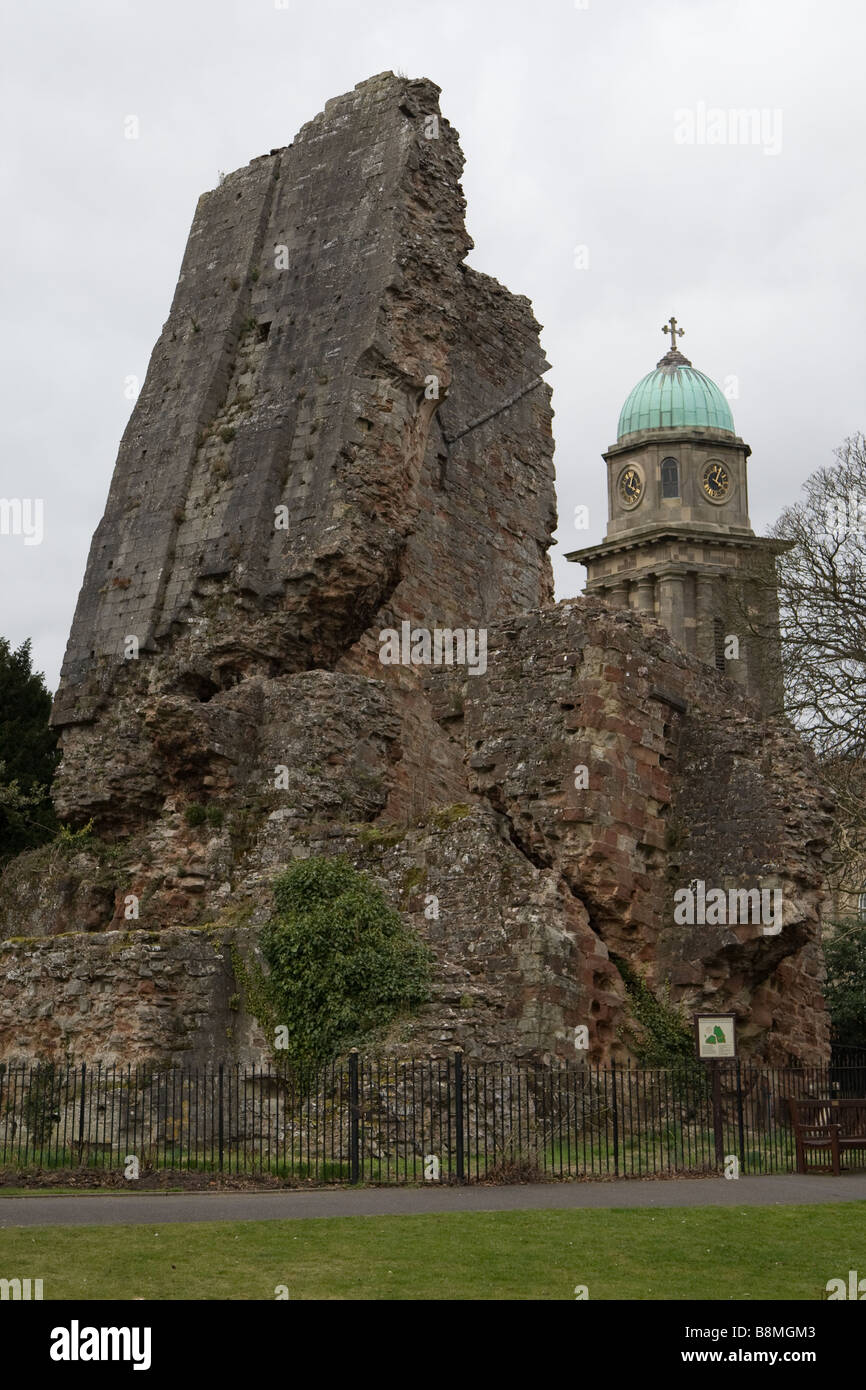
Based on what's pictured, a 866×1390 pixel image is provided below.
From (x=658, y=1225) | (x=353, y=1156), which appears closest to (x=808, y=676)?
(x=353, y=1156)

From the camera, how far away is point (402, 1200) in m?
13.7

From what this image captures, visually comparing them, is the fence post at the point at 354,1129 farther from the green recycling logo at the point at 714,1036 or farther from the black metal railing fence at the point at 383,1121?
the green recycling logo at the point at 714,1036

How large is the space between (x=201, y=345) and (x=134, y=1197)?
15096 millimetres

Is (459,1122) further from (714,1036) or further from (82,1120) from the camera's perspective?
(714,1036)

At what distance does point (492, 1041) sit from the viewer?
17312mm

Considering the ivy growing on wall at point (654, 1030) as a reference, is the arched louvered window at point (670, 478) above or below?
above

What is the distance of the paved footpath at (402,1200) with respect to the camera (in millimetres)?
12766

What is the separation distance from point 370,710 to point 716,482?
49113mm

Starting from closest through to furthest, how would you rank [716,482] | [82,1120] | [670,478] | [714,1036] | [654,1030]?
[82,1120] < [714,1036] < [654,1030] < [716,482] < [670,478]

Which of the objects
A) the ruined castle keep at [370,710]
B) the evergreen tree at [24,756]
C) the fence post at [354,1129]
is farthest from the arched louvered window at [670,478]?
the fence post at [354,1129]

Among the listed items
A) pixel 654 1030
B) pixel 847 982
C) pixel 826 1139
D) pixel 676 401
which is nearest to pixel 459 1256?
pixel 826 1139

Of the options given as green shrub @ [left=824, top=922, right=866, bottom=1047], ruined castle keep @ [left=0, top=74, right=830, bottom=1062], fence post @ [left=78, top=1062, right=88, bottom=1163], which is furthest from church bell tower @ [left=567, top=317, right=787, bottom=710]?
fence post @ [left=78, top=1062, right=88, bottom=1163]

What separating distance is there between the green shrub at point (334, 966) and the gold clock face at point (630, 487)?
51922 millimetres

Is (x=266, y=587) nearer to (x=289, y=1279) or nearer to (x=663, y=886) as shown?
(x=663, y=886)
